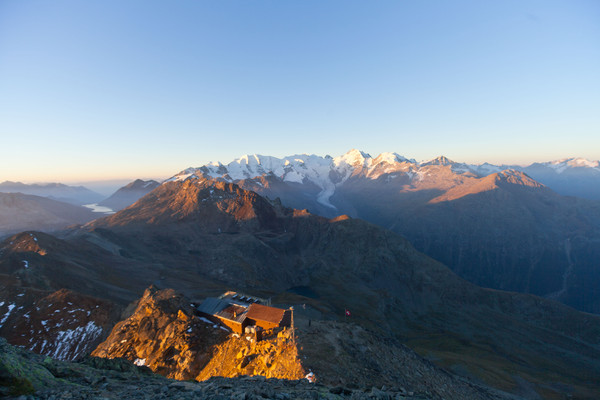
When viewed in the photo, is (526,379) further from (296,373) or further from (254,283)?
(254,283)

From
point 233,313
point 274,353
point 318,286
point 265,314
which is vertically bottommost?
point 318,286

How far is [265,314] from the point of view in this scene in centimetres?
4116

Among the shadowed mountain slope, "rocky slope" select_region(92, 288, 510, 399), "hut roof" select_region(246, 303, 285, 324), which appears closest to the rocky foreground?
"rocky slope" select_region(92, 288, 510, 399)

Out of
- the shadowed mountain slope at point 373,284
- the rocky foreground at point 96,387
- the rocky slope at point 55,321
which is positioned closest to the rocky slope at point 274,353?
the rocky foreground at point 96,387

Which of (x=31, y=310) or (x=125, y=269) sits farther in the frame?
(x=125, y=269)

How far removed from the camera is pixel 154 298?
51.7 metres

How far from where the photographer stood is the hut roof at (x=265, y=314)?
39969 mm

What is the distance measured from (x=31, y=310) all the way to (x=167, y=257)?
82465 millimetres

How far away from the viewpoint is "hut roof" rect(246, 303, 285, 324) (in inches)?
1574

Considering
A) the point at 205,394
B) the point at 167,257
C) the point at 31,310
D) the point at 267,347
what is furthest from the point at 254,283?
the point at 205,394

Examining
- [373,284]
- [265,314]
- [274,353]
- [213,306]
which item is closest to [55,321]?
[213,306]

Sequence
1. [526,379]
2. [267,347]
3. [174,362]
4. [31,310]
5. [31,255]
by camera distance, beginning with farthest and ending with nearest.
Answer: [31,255]
[526,379]
[31,310]
[174,362]
[267,347]

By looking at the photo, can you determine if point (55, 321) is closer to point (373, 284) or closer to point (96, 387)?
point (96, 387)

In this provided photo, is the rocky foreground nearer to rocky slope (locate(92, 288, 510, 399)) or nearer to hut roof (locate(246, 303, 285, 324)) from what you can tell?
rocky slope (locate(92, 288, 510, 399))
